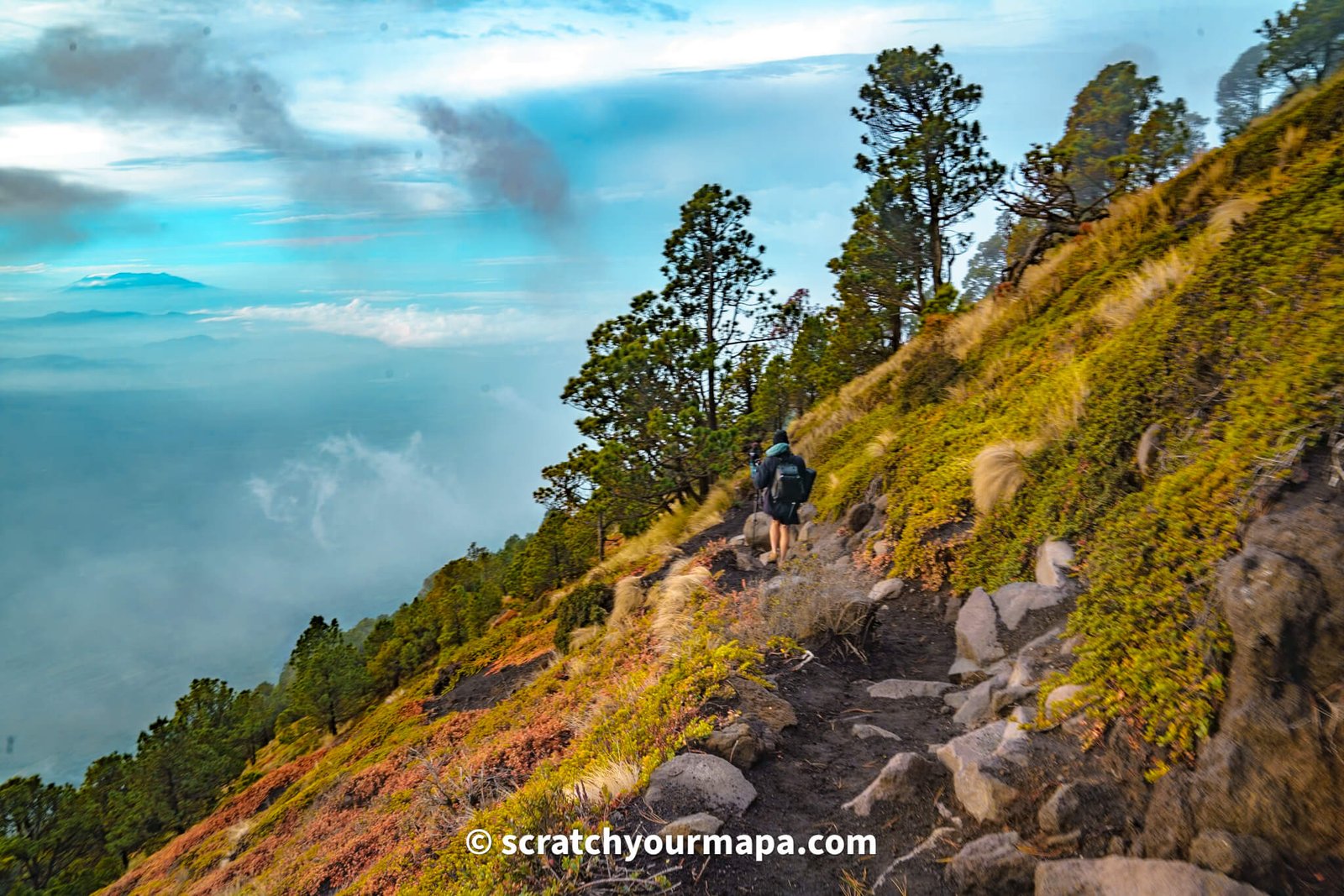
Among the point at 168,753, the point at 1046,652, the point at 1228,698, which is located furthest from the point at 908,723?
the point at 168,753

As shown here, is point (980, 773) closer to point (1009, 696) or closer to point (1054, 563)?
point (1009, 696)

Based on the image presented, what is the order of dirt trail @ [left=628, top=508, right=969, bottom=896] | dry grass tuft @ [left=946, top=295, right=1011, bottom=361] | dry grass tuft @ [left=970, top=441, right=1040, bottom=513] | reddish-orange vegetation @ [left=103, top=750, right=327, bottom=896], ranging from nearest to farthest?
dirt trail @ [left=628, top=508, right=969, bottom=896], dry grass tuft @ [left=970, top=441, right=1040, bottom=513], dry grass tuft @ [left=946, top=295, right=1011, bottom=361], reddish-orange vegetation @ [left=103, top=750, right=327, bottom=896]

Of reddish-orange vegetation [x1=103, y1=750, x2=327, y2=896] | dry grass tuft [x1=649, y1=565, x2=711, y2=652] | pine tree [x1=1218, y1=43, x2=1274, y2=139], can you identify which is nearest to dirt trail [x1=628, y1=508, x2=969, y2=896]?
dry grass tuft [x1=649, y1=565, x2=711, y2=652]

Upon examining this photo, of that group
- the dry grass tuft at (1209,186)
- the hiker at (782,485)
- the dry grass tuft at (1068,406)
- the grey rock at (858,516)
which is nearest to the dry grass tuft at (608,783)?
the dry grass tuft at (1068,406)

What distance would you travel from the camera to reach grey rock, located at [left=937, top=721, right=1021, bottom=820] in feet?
11.3

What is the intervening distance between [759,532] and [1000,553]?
6.15 m

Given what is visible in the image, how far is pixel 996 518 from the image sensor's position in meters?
7.12

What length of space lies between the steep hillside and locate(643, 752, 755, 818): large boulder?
120 millimetres

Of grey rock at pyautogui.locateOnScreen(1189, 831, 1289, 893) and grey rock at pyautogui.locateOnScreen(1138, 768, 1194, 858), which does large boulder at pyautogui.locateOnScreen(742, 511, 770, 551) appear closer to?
grey rock at pyautogui.locateOnScreen(1138, 768, 1194, 858)

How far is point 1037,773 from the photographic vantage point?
3428mm

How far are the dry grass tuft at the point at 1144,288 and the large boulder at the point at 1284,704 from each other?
5.21 meters

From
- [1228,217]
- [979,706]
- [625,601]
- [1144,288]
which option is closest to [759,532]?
[625,601]

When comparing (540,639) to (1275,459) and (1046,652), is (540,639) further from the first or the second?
(1275,459)

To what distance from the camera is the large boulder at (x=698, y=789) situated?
162 inches
